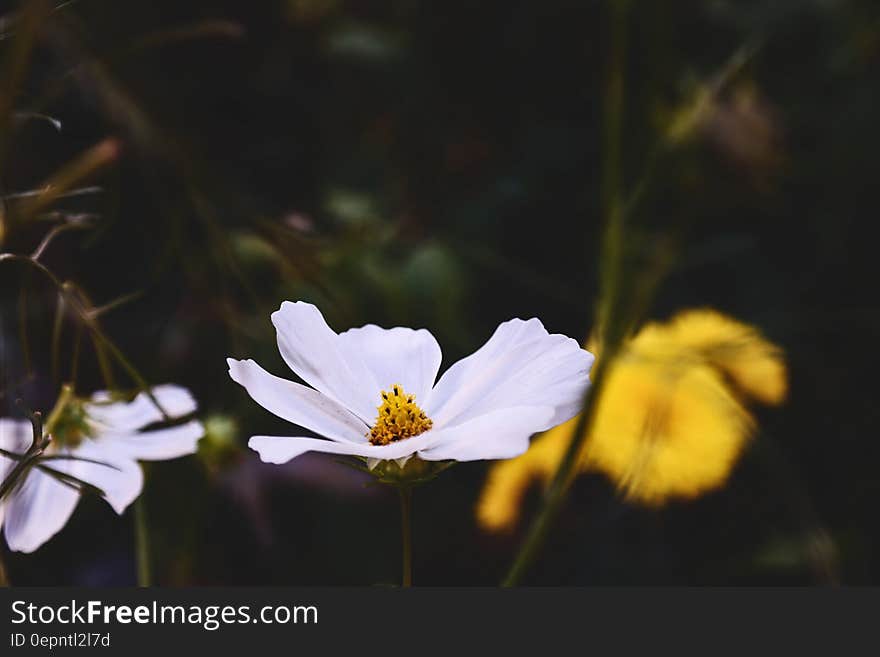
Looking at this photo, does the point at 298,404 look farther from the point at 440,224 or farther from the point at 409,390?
the point at 440,224

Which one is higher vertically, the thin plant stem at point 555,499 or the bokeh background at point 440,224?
the bokeh background at point 440,224

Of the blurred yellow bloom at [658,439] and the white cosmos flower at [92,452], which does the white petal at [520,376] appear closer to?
the white cosmos flower at [92,452]

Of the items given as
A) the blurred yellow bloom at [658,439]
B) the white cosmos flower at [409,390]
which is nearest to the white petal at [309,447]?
the white cosmos flower at [409,390]

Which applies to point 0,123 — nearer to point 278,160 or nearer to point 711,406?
point 711,406

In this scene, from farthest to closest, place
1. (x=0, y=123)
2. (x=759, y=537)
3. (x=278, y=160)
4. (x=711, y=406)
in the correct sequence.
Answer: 1. (x=278, y=160)
2. (x=759, y=537)
3. (x=711, y=406)
4. (x=0, y=123)

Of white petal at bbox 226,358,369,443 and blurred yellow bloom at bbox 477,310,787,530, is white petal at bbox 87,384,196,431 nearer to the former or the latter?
white petal at bbox 226,358,369,443

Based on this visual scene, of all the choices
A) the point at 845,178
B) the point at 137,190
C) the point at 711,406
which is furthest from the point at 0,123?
the point at 845,178
